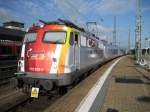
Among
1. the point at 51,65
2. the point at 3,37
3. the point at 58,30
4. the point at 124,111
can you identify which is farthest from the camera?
the point at 3,37

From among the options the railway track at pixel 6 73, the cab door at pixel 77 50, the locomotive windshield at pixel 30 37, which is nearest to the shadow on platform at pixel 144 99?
the cab door at pixel 77 50

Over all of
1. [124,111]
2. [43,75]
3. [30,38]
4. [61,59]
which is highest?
[30,38]

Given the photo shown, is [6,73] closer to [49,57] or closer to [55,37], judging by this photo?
[55,37]

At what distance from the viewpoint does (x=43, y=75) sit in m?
9.12

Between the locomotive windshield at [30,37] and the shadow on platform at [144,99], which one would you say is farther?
the locomotive windshield at [30,37]

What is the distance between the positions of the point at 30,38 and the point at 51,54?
1.49 meters

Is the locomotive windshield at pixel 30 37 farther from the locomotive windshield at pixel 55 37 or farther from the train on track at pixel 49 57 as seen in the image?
the locomotive windshield at pixel 55 37

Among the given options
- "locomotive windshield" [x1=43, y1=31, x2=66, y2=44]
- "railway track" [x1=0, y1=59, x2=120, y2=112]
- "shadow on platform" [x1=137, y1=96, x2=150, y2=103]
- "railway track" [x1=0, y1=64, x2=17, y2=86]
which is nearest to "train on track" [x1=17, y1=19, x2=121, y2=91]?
"locomotive windshield" [x1=43, y1=31, x2=66, y2=44]

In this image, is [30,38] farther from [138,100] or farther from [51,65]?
[138,100]

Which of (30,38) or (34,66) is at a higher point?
(30,38)

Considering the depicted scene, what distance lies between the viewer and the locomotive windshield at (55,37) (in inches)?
374

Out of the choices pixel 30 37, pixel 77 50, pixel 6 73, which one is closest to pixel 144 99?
pixel 77 50

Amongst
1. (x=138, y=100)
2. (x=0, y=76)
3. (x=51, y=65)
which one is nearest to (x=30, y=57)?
(x=51, y=65)

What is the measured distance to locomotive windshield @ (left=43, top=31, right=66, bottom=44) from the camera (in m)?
9.49
